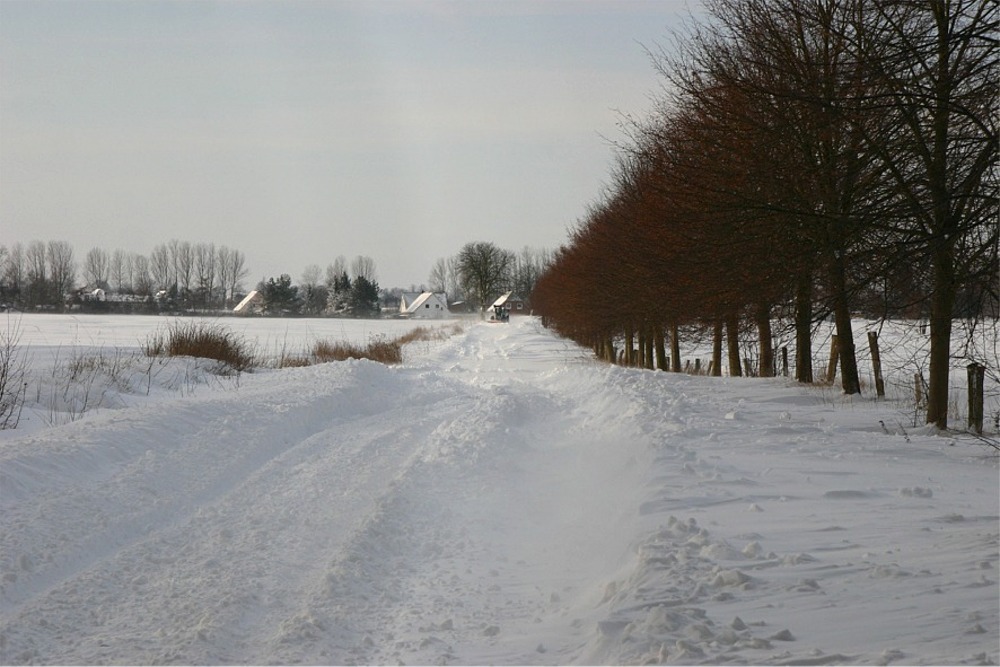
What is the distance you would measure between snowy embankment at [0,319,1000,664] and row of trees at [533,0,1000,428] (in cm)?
211

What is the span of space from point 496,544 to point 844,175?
7.03 metres

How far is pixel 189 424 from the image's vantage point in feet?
37.0

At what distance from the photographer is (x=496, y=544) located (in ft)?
22.1

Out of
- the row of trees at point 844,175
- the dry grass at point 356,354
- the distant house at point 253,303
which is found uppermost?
the distant house at point 253,303

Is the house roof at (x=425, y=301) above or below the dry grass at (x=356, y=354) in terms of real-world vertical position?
above

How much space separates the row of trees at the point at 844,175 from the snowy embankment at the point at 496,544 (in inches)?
83.3

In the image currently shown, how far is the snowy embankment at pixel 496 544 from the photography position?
14.3 ft

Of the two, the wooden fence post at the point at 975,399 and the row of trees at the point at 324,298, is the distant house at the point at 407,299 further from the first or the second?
the wooden fence post at the point at 975,399

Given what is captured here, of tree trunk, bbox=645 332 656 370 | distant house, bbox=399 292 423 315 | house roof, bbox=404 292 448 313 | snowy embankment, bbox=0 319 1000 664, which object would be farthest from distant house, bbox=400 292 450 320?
snowy embankment, bbox=0 319 1000 664

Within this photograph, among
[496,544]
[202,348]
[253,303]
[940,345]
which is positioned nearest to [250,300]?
[253,303]

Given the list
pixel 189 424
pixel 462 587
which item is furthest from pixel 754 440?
pixel 189 424

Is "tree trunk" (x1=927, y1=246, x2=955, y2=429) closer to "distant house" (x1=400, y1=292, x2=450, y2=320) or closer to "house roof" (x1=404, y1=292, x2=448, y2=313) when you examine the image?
"distant house" (x1=400, y1=292, x2=450, y2=320)

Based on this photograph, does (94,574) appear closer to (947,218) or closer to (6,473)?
Answer: (6,473)

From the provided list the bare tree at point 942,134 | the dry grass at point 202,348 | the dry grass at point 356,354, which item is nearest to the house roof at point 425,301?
the dry grass at point 356,354
